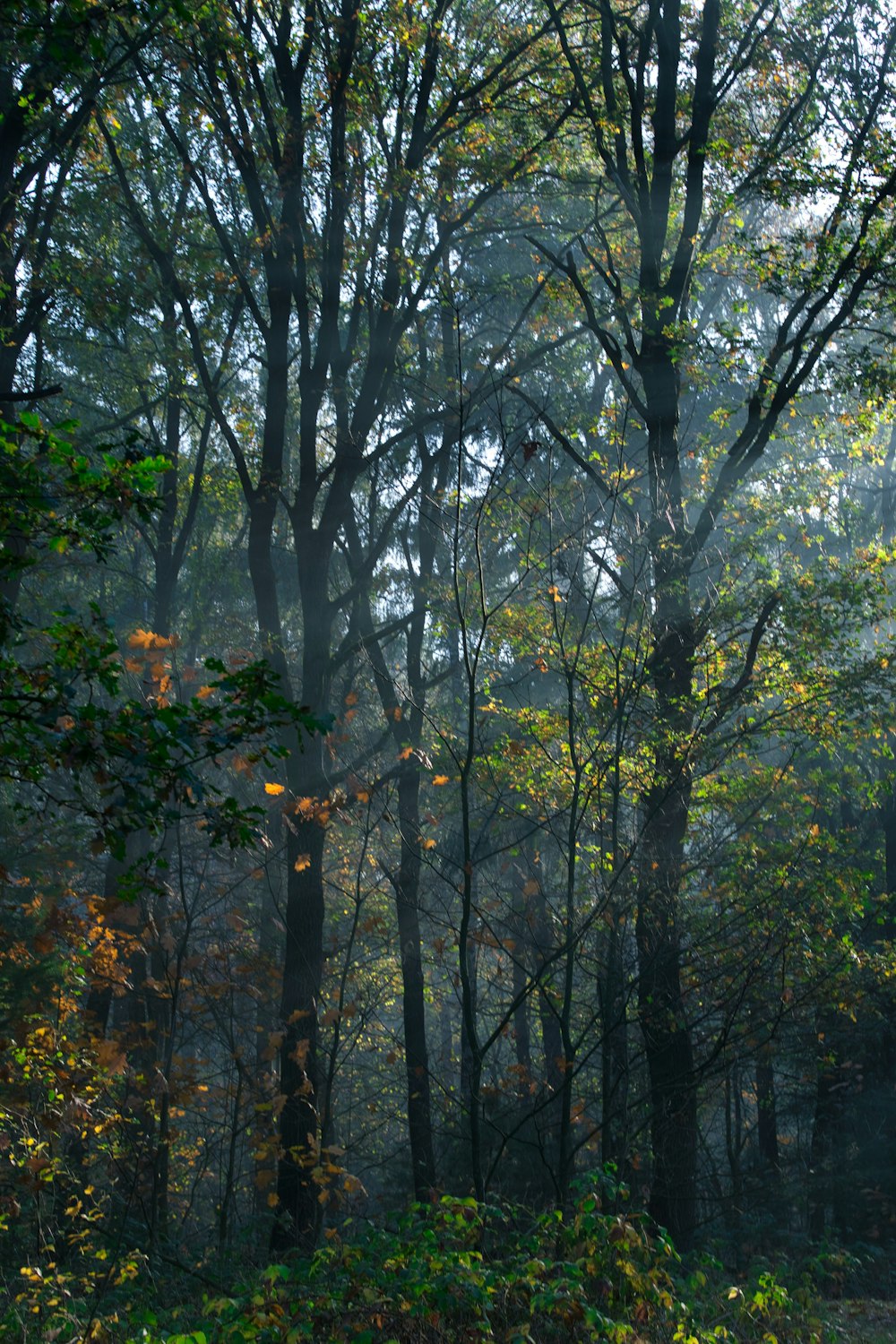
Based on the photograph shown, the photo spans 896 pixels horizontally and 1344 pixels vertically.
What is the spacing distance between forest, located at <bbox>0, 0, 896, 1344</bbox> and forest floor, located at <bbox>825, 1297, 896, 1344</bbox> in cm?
11

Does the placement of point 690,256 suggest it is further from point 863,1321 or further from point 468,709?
point 863,1321

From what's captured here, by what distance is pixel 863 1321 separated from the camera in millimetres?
8969

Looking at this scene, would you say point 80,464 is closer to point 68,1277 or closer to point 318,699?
point 68,1277

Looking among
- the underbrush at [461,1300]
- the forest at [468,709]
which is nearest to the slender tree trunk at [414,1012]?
the forest at [468,709]

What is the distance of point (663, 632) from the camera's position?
9789 millimetres

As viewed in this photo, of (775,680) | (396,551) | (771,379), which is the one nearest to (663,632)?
(775,680)

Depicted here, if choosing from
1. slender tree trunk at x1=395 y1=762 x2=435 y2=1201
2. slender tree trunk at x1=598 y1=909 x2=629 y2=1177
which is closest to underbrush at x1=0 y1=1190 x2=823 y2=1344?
slender tree trunk at x1=598 y1=909 x2=629 y2=1177

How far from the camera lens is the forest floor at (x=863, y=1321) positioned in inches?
313

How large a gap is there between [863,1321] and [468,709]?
21.9ft

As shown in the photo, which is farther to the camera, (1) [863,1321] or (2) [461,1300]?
(1) [863,1321]

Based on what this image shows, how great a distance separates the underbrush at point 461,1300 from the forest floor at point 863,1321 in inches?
31.7

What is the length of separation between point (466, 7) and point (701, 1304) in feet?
46.0

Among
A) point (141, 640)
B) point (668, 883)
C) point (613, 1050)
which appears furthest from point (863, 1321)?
point (141, 640)

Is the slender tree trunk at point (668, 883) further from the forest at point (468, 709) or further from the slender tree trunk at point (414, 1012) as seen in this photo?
the slender tree trunk at point (414, 1012)
